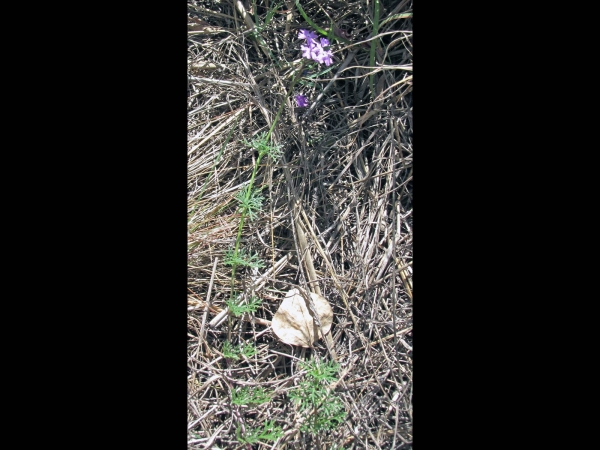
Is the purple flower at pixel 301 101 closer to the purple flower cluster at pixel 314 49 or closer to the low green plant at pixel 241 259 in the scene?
the purple flower cluster at pixel 314 49

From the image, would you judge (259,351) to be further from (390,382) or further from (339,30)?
(339,30)

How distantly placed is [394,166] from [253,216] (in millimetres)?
550

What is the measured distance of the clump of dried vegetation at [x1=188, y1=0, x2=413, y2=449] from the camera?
204 centimetres

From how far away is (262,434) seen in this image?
2002 mm

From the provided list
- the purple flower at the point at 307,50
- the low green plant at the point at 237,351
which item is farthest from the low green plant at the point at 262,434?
the purple flower at the point at 307,50

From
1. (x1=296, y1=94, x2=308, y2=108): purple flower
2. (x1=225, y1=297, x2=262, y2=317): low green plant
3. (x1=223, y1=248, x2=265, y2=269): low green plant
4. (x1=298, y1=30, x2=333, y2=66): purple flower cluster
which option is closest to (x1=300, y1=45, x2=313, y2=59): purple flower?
(x1=298, y1=30, x2=333, y2=66): purple flower cluster

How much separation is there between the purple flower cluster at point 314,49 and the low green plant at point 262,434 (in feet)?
4.27

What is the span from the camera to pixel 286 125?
219 centimetres

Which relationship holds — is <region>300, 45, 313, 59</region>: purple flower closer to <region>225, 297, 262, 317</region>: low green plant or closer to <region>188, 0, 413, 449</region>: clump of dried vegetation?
<region>188, 0, 413, 449</region>: clump of dried vegetation

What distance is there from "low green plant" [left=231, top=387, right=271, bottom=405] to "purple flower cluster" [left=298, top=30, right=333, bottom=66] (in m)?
1.20

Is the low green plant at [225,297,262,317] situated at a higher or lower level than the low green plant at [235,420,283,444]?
higher

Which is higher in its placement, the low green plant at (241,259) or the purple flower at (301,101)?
the purple flower at (301,101)

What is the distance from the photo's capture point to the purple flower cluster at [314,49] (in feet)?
6.92

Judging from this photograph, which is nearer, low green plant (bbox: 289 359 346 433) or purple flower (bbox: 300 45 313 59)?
low green plant (bbox: 289 359 346 433)
